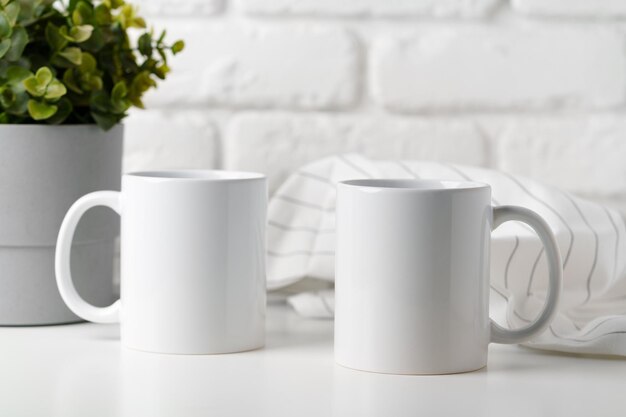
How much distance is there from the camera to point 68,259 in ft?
2.59

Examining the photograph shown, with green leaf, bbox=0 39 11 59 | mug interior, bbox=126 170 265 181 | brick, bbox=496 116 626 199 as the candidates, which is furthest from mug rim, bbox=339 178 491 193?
brick, bbox=496 116 626 199

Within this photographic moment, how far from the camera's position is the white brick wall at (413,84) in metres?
1.12

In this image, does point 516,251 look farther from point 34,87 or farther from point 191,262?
point 34,87

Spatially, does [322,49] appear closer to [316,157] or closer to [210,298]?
[316,157]

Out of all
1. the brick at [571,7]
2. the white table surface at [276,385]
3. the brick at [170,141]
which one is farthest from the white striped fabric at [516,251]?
the brick at [571,7]

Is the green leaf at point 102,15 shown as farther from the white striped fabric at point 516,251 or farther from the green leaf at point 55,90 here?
the white striped fabric at point 516,251

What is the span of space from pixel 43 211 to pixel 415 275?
13.9 inches

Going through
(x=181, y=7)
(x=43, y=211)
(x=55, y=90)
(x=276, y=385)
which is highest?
(x=181, y=7)

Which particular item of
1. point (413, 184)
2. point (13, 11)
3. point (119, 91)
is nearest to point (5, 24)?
point (13, 11)

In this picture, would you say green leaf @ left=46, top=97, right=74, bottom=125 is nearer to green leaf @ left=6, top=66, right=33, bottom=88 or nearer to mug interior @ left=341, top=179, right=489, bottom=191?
green leaf @ left=6, top=66, right=33, bottom=88

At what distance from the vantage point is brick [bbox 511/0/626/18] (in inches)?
43.8

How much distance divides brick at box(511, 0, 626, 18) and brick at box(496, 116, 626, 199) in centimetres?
12

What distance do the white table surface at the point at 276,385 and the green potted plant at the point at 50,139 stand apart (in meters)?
0.07

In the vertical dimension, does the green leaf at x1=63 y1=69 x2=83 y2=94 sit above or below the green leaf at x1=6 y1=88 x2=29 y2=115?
above
